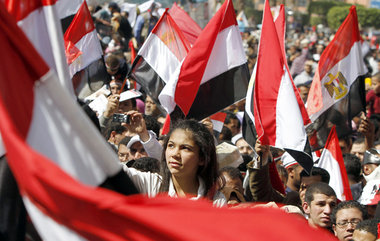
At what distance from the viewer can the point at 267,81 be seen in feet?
17.3

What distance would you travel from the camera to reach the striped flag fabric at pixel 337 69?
6.42 metres

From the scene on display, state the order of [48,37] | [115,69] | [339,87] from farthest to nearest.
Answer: [115,69]
[339,87]
[48,37]

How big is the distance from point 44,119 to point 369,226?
274 cm

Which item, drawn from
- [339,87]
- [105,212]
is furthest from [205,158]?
[339,87]

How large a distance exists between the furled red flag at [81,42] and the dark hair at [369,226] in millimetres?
3115

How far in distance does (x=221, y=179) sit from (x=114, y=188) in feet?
5.64

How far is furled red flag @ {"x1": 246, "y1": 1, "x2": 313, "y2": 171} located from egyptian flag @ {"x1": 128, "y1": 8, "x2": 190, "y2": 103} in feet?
3.97

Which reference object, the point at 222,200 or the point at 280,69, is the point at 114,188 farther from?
the point at 280,69

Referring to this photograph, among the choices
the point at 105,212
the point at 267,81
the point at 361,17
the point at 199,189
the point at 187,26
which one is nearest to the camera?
the point at 105,212

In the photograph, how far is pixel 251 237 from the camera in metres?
1.82

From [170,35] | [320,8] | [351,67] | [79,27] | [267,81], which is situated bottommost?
[320,8]

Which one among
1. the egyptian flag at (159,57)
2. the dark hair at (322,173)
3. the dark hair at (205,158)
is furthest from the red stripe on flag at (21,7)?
the egyptian flag at (159,57)

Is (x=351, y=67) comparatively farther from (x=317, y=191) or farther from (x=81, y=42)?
(x=81, y=42)

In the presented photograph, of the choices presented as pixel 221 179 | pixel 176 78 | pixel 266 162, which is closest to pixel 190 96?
pixel 176 78
